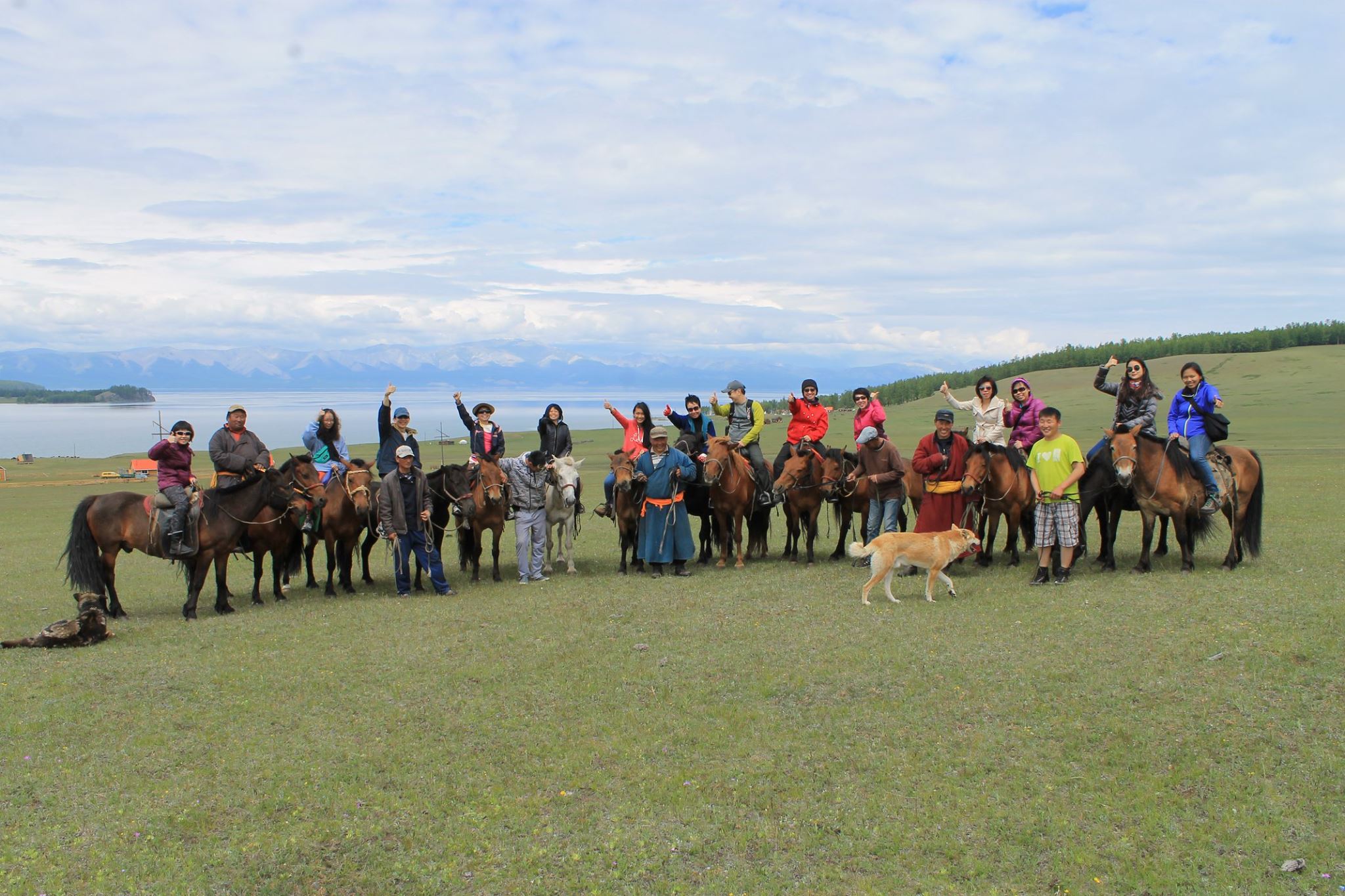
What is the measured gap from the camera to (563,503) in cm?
1323

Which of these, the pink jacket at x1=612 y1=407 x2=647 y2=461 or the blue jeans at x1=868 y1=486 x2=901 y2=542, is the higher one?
the pink jacket at x1=612 y1=407 x2=647 y2=461

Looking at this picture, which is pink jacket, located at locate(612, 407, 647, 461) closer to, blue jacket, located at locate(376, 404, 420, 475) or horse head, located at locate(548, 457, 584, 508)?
horse head, located at locate(548, 457, 584, 508)

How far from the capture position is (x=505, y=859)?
531 centimetres

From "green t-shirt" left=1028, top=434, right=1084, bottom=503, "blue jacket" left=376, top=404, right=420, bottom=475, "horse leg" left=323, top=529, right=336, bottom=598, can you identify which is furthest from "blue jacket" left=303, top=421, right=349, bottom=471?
"green t-shirt" left=1028, top=434, right=1084, bottom=503

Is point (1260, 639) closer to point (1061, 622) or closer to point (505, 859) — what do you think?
point (1061, 622)

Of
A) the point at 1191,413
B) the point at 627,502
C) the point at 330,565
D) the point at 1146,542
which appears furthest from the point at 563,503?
the point at 1191,413

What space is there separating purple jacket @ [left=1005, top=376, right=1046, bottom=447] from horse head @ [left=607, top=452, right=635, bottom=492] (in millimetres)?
5144

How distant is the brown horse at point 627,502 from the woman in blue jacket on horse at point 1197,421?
6800mm

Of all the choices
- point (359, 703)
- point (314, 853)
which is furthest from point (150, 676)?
point (314, 853)

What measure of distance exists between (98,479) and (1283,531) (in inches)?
1738

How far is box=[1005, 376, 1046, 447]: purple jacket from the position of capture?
40.2 feet

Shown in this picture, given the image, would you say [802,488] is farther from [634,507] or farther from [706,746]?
[706,746]

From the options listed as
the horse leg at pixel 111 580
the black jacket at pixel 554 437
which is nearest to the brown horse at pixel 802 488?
the black jacket at pixel 554 437

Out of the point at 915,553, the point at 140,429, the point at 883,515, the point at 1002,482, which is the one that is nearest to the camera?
the point at 915,553
